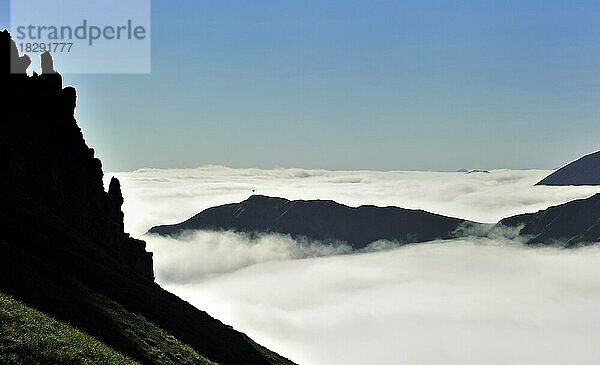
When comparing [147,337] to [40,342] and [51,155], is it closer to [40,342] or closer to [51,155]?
[40,342]

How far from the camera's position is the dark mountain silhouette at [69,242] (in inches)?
2124

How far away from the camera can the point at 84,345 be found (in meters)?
40.8

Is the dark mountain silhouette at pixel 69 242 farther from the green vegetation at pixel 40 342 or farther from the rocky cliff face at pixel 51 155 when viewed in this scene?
the green vegetation at pixel 40 342

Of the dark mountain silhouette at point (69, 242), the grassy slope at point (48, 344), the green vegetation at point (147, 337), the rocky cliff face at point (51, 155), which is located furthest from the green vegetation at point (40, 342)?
the rocky cliff face at point (51, 155)

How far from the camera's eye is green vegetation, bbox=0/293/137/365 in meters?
35.1

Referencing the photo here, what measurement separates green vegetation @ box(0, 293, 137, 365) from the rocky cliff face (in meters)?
46.4

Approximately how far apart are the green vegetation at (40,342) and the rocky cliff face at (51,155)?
4641 cm

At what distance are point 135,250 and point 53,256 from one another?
63174 millimetres

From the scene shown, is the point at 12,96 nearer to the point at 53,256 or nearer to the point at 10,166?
the point at 10,166

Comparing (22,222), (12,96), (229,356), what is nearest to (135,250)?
(12,96)

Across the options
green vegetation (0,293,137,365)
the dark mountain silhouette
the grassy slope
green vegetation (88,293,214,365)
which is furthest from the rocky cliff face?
green vegetation (0,293,137,365)

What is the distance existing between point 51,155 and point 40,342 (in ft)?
240

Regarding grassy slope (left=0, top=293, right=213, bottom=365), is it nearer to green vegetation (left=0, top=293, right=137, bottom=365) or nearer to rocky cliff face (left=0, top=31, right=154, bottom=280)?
green vegetation (left=0, top=293, right=137, bottom=365)

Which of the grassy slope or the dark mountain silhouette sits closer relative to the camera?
the grassy slope
